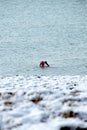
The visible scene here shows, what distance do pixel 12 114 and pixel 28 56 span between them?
892 inches

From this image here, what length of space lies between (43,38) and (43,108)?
36262 mm

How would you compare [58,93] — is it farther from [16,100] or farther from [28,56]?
[28,56]

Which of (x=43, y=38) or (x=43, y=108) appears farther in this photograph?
(x=43, y=38)

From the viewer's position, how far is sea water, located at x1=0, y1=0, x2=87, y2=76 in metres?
23.0

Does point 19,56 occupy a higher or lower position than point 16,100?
higher

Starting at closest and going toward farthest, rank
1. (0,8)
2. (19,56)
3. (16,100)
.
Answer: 1. (16,100)
2. (19,56)
3. (0,8)

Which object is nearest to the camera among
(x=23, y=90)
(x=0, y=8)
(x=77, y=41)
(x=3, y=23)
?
(x=23, y=90)

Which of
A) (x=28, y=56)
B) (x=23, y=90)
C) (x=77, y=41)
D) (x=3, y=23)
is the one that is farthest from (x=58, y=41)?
(x=23, y=90)

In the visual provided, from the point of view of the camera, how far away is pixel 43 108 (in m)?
6.26

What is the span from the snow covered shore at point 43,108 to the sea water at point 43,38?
42.2ft

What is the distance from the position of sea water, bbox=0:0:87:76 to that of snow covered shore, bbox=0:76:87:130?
42.2 feet

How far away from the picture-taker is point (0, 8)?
79.6 meters

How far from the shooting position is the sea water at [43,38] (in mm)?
23031

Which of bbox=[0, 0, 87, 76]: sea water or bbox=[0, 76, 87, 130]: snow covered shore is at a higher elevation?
bbox=[0, 0, 87, 76]: sea water
